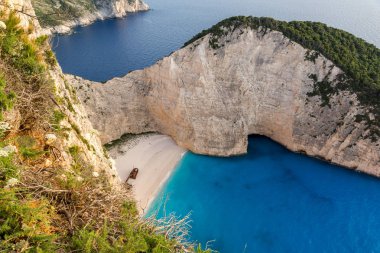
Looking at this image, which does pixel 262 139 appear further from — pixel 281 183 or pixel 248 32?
pixel 248 32

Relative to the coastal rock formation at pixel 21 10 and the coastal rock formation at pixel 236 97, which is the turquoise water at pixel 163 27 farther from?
the coastal rock formation at pixel 21 10

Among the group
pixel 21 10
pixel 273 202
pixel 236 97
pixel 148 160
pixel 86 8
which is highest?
pixel 21 10

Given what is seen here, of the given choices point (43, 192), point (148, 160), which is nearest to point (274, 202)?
point (148, 160)

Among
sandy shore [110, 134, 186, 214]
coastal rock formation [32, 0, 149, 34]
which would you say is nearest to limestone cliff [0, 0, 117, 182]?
sandy shore [110, 134, 186, 214]

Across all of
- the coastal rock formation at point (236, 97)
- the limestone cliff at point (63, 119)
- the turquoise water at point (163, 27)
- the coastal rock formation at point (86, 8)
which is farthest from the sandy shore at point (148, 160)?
the coastal rock formation at point (86, 8)

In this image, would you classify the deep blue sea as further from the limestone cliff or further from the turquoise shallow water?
the limestone cliff

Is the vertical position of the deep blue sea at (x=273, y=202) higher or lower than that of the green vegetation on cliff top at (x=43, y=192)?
lower

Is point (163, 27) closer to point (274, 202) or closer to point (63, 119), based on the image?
point (274, 202)
